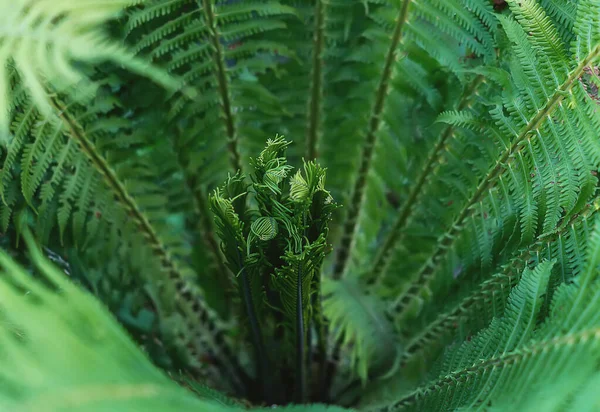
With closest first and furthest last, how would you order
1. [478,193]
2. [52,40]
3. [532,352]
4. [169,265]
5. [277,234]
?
[52,40], [532,352], [277,234], [478,193], [169,265]

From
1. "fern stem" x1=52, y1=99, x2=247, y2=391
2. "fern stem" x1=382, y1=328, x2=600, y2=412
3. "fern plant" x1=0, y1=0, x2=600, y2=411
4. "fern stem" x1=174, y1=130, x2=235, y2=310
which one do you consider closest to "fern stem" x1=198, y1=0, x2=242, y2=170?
"fern plant" x1=0, y1=0, x2=600, y2=411

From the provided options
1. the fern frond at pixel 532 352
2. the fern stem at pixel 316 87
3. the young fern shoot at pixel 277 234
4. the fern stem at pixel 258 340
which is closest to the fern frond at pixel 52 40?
the young fern shoot at pixel 277 234

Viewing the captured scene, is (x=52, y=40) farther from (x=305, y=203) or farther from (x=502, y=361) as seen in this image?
(x=502, y=361)

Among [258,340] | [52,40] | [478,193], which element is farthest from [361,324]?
[52,40]

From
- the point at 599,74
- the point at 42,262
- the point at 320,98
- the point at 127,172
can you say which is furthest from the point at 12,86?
the point at 599,74

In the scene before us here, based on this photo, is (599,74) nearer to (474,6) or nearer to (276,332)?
(474,6)

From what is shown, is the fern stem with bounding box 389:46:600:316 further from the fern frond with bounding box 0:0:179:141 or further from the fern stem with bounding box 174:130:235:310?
the fern frond with bounding box 0:0:179:141

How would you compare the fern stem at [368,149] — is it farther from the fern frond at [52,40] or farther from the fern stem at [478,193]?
the fern frond at [52,40]
